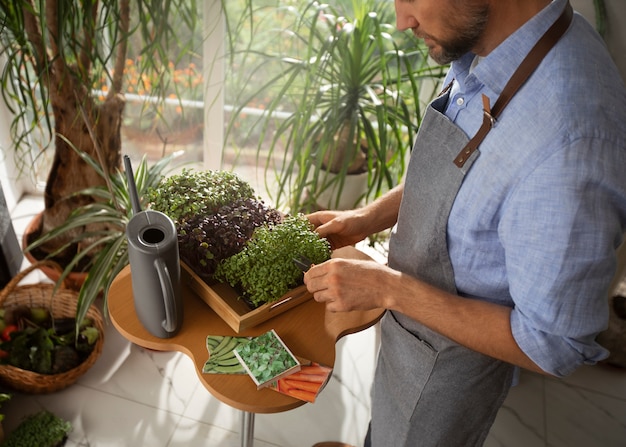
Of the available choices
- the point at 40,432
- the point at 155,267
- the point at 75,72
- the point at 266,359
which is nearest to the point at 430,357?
the point at 266,359

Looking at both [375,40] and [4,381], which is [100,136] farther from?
[375,40]

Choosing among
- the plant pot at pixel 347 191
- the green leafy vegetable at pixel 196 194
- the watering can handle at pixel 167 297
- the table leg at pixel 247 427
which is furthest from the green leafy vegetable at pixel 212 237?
the plant pot at pixel 347 191

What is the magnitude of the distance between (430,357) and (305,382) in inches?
13.5

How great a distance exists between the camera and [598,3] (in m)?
1.75

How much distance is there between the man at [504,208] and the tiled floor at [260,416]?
956 millimetres

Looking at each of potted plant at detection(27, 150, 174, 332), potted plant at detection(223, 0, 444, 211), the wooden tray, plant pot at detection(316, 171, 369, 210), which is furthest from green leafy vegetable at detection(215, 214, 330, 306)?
plant pot at detection(316, 171, 369, 210)

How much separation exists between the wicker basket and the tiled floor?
120mm

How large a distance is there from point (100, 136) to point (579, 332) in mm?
1858

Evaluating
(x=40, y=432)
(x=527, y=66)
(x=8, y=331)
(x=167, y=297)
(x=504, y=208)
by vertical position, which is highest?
(x=527, y=66)

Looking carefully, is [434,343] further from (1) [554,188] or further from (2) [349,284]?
(1) [554,188]

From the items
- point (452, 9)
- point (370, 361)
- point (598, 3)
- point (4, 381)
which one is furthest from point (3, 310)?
point (598, 3)

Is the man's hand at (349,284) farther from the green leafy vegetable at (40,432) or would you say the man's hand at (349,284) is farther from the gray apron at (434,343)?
the green leafy vegetable at (40,432)

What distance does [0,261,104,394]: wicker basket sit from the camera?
1.94 metres

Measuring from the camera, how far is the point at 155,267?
1046mm
